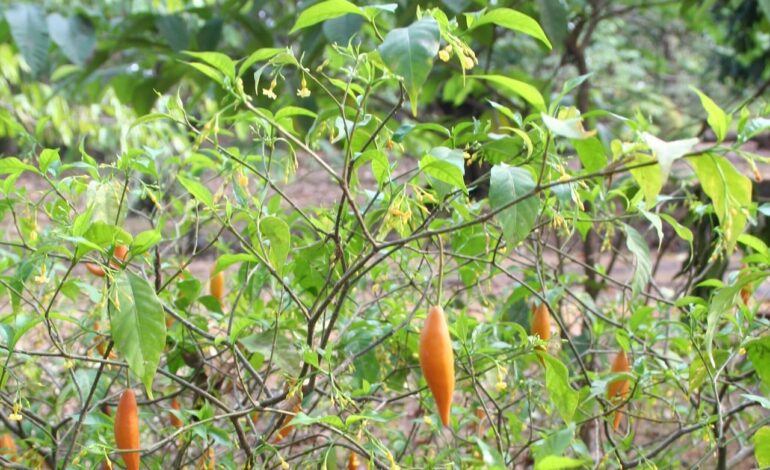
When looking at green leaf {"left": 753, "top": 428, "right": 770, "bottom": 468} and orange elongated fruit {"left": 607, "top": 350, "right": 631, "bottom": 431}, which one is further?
orange elongated fruit {"left": 607, "top": 350, "right": 631, "bottom": 431}

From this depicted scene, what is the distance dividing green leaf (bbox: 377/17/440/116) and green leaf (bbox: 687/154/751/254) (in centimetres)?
15

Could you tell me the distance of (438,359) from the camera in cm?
50

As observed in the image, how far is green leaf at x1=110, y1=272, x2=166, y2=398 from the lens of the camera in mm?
541

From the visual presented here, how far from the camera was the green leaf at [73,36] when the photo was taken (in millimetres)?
1432

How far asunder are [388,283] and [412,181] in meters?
0.42

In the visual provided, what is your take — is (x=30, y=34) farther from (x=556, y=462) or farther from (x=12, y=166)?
(x=556, y=462)

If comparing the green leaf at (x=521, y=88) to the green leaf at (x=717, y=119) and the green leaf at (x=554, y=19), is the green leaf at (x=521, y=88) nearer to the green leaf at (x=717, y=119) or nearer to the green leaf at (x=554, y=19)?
the green leaf at (x=717, y=119)

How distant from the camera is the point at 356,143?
0.74 metres

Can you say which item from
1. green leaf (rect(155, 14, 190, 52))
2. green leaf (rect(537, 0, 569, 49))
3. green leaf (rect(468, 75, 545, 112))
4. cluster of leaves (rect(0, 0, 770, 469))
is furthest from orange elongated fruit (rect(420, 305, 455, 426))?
green leaf (rect(155, 14, 190, 52))

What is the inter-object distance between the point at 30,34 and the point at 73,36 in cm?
6

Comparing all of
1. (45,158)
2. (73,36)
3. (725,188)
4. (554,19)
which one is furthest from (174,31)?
(725,188)

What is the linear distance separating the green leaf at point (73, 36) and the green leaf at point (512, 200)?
1041 millimetres

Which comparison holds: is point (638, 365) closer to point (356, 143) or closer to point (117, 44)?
point (356, 143)

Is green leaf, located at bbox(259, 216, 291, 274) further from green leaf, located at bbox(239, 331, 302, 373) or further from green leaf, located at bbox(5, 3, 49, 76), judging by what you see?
green leaf, located at bbox(5, 3, 49, 76)
